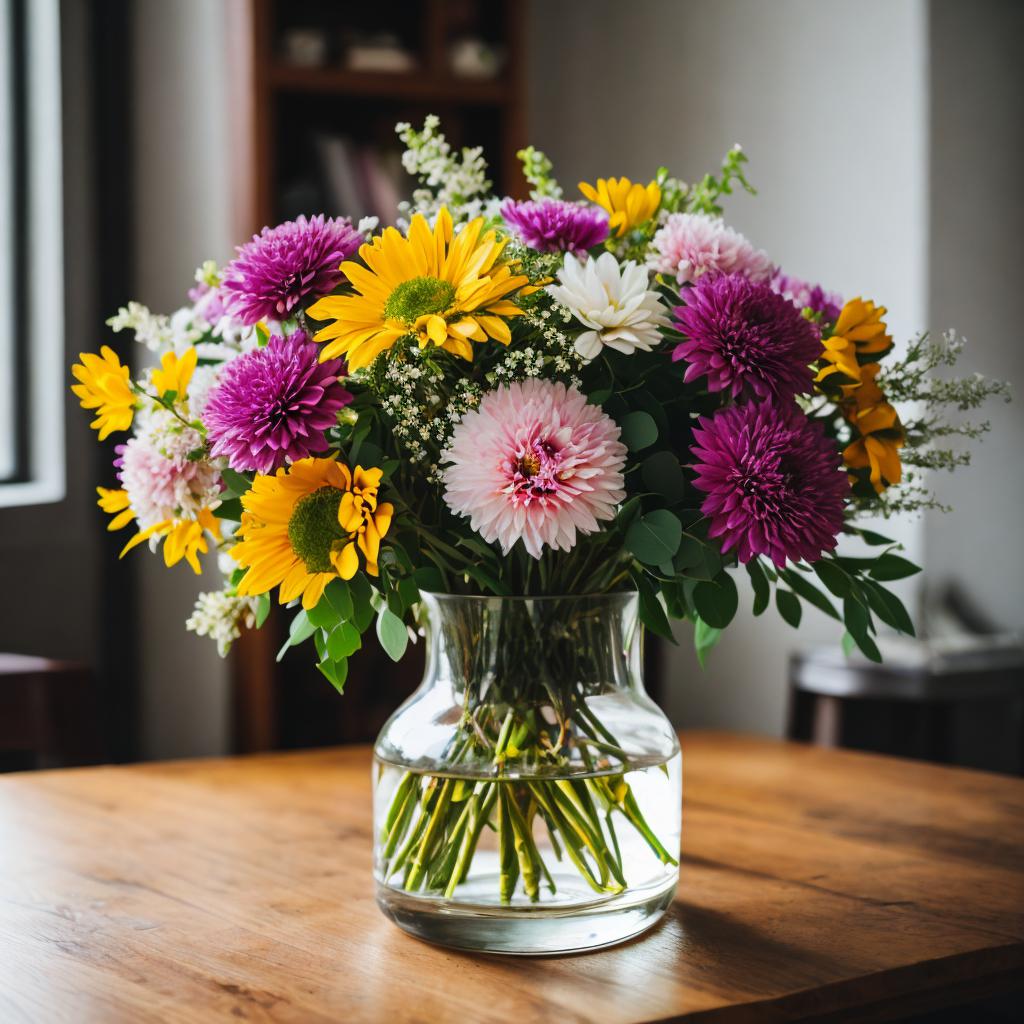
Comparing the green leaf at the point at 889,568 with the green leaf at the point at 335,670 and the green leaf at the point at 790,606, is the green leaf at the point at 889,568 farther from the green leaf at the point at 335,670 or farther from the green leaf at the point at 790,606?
the green leaf at the point at 335,670

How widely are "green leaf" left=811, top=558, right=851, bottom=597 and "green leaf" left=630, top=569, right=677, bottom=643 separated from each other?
10cm

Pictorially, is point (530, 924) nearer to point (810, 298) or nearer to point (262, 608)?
point (262, 608)

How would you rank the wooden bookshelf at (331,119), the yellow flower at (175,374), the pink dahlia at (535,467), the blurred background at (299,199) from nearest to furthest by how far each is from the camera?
1. the pink dahlia at (535,467)
2. the yellow flower at (175,374)
3. the wooden bookshelf at (331,119)
4. the blurred background at (299,199)

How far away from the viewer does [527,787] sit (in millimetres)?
844

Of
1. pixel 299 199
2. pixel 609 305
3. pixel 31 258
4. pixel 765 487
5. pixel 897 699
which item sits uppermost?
pixel 299 199

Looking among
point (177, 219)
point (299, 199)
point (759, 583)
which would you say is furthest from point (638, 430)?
point (177, 219)

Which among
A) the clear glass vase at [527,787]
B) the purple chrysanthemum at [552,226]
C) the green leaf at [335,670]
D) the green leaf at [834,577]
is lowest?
the clear glass vase at [527,787]

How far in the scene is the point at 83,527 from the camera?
271 cm

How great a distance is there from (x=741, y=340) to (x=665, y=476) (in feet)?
0.30

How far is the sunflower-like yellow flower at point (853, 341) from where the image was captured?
873 mm

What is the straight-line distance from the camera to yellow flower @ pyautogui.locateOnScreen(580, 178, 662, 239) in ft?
2.96

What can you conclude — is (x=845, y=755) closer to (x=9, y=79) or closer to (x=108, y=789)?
(x=108, y=789)

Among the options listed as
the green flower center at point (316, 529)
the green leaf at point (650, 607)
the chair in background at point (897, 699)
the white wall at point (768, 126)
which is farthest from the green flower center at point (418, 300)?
the white wall at point (768, 126)

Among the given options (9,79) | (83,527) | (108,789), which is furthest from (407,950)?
(9,79)
